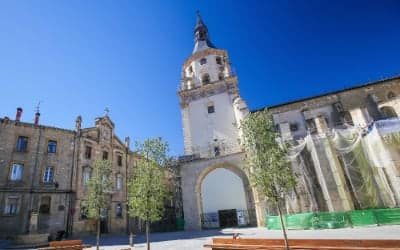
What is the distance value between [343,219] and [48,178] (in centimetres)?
2640

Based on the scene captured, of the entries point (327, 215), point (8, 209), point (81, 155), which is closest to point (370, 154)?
point (327, 215)

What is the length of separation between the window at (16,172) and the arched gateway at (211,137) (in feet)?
51.7

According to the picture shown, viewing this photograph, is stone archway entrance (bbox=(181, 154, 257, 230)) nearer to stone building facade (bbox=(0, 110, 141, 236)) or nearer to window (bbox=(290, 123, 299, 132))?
window (bbox=(290, 123, 299, 132))

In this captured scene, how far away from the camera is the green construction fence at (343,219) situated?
1347 cm

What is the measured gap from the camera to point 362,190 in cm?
1644

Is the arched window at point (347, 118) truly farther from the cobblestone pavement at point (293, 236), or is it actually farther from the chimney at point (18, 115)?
the chimney at point (18, 115)

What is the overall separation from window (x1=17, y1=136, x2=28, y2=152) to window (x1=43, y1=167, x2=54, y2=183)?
→ 2832 millimetres

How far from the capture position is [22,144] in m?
22.4

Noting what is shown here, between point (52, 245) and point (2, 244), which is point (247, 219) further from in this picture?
point (2, 244)

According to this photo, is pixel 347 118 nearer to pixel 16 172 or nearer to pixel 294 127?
pixel 294 127

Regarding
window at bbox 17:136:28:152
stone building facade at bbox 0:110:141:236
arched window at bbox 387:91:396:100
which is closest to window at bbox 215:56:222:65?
stone building facade at bbox 0:110:141:236

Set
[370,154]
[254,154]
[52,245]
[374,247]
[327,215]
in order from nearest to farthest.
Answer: [374,247]
[254,154]
[52,245]
[327,215]
[370,154]

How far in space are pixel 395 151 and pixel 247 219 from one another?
45.9ft

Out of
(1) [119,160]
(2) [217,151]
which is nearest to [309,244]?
(2) [217,151]
